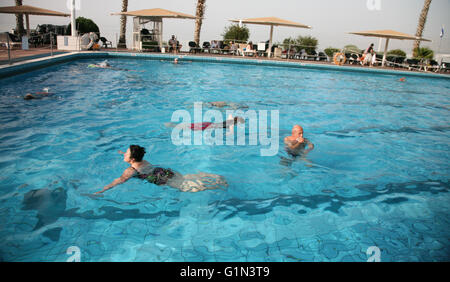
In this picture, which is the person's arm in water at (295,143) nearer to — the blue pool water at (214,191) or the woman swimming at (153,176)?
the blue pool water at (214,191)

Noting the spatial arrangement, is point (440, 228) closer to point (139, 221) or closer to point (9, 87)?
point (139, 221)

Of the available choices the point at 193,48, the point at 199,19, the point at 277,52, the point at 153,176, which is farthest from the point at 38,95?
the point at 277,52

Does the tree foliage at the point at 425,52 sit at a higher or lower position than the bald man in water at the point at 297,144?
higher

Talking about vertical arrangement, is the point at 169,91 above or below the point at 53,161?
above

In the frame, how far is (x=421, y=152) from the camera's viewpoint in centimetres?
549

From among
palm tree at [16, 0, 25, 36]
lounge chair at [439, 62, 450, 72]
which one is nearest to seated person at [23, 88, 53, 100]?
palm tree at [16, 0, 25, 36]

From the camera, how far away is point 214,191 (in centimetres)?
356

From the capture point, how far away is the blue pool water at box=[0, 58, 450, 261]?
2.66 metres

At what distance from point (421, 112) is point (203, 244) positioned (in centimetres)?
853

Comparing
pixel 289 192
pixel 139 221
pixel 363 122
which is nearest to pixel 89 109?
pixel 139 221

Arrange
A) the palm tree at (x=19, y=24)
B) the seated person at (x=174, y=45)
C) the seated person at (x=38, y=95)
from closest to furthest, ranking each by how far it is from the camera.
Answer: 1. the seated person at (x=38, y=95)
2. the palm tree at (x=19, y=24)
3. the seated person at (x=174, y=45)

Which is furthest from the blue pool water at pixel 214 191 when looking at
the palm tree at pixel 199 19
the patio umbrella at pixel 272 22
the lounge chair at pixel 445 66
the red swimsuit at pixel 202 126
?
the lounge chair at pixel 445 66

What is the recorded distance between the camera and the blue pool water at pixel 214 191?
105 inches

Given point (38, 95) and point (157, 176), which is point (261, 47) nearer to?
point (38, 95)
